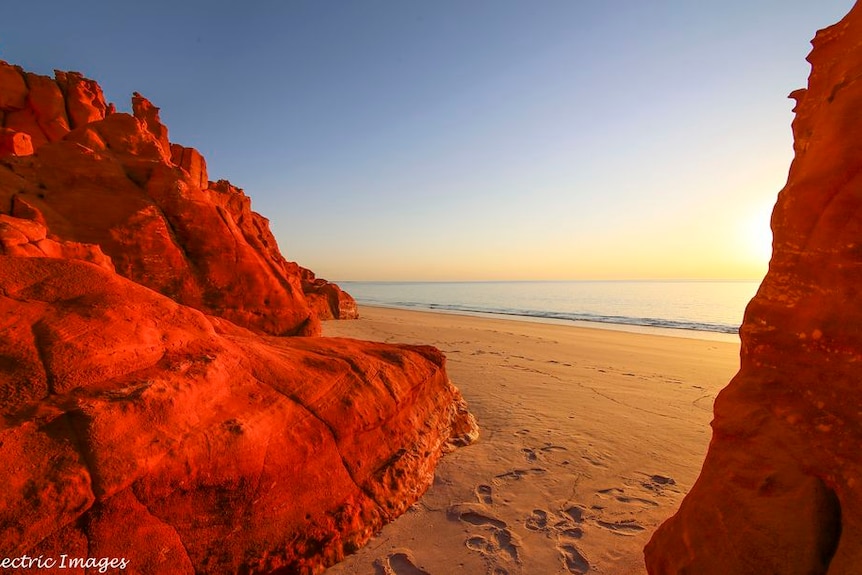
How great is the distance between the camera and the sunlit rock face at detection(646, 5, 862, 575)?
245cm

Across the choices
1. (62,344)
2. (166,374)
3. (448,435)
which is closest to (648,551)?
(448,435)

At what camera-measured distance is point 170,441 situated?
3.25 m

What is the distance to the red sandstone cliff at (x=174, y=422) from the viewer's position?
2.86 meters

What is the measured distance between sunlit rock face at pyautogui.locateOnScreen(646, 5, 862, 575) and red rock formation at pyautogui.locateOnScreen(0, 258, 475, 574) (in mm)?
2907

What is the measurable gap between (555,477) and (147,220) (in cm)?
795

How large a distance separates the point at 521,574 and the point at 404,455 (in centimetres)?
179

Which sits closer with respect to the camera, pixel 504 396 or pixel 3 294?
pixel 3 294

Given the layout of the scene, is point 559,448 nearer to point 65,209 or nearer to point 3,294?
point 3,294

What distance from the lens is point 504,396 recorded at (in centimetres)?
909

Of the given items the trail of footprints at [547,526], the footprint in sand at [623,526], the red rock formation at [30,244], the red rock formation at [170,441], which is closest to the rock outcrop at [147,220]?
the red rock formation at [30,244]

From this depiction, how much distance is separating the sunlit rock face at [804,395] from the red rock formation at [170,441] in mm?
2907

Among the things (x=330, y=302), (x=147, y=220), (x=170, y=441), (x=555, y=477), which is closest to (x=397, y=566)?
(x=170, y=441)

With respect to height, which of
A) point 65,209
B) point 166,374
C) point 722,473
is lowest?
point 722,473

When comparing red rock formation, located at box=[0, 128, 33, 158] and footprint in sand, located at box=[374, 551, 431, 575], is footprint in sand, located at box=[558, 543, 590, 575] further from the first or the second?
red rock formation, located at box=[0, 128, 33, 158]
